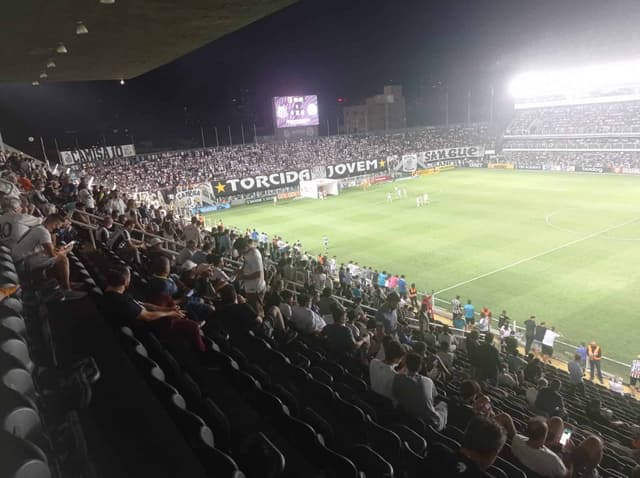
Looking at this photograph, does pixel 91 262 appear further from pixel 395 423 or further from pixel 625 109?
pixel 625 109

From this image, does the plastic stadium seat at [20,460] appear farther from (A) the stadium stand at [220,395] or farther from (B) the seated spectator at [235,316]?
(B) the seated spectator at [235,316]

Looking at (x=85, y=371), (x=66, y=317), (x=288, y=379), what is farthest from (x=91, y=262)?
(x=85, y=371)

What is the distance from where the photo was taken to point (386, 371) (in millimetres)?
4930

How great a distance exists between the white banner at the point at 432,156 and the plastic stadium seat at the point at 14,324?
173 ft

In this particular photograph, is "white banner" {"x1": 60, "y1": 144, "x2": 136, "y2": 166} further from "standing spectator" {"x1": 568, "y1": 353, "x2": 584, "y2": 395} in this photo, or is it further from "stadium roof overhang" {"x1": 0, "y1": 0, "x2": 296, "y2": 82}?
"standing spectator" {"x1": 568, "y1": 353, "x2": 584, "y2": 395}

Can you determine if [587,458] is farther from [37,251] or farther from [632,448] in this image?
[37,251]

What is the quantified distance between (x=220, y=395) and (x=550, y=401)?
17.5 feet

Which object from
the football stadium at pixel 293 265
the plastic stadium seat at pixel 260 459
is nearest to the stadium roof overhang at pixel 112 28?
the football stadium at pixel 293 265

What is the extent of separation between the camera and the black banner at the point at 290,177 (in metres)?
43.0

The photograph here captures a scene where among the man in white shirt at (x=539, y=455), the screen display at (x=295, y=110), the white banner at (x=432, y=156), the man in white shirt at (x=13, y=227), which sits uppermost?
the screen display at (x=295, y=110)

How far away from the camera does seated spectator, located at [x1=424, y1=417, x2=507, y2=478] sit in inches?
129

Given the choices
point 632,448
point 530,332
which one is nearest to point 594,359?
point 530,332

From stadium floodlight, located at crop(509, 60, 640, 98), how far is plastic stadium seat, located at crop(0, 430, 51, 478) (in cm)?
7204

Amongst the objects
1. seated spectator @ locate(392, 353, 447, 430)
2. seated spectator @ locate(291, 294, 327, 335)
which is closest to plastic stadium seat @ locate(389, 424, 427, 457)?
seated spectator @ locate(392, 353, 447, 430)
